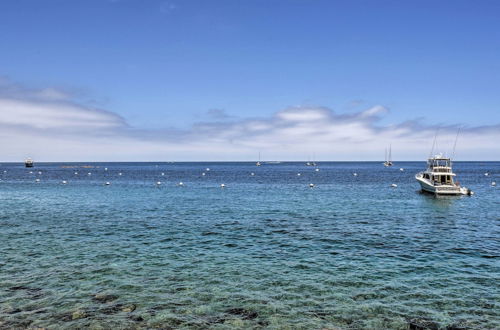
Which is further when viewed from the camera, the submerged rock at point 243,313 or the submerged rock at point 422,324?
the submerged rock at point 243,313

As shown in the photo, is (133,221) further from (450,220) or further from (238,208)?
(450,220)

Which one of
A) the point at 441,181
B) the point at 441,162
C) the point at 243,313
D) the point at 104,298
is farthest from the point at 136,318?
the point at 441,162

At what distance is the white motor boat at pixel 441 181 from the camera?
198ft

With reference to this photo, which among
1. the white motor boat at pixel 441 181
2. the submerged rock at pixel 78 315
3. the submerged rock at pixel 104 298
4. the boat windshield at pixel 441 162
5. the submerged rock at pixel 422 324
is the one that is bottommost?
the submerged rock at pixel 78 315

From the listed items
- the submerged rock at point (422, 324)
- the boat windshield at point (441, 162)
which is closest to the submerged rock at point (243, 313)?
the submerged rock at point (422, 324)

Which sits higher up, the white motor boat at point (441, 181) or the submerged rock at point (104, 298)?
the white motor boat at point (441, 181)

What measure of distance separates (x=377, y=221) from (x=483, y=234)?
9367 mm

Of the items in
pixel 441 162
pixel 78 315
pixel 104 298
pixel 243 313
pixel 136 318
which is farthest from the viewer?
pixel 441 162

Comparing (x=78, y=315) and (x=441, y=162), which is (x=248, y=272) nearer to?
(x=78, y=315)

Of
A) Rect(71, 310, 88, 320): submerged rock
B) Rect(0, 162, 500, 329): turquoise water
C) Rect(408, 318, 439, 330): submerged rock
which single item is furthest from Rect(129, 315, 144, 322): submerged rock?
Rect(408, 318, 439, 330): submerged rock

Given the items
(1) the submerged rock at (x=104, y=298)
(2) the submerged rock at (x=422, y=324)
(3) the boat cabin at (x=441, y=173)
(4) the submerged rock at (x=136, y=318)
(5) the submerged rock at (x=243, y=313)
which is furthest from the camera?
(3) the boat cabin at (x=441, y=173)

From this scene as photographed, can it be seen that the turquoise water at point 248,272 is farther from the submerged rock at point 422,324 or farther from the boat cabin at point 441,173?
the boat cabin at point 441,173

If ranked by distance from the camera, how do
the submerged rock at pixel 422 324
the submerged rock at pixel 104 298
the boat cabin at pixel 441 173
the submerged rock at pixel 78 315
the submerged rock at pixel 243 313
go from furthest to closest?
the boat cabin at pixel 441 173
the submerged rock at pixel 104 298
the submerged rock at pixel 243 313
the submerged rock at pixel 78 315
the submerged rock at pixel 422 324

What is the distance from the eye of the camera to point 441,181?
64.2 meters
